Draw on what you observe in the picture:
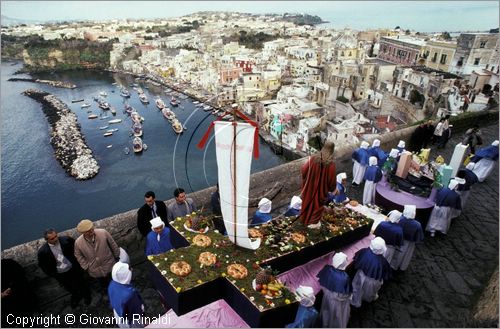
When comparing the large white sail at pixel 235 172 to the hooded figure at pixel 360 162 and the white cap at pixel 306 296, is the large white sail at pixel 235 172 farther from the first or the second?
the hooded figure at pixel 360 162

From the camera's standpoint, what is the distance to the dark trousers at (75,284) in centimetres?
491

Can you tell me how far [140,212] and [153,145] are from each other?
52679 millimetres

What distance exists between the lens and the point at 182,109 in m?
73.8

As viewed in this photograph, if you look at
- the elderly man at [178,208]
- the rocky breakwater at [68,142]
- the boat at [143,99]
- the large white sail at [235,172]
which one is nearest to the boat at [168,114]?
the boat at [143,99]

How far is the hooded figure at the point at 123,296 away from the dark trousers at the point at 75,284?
1278mm

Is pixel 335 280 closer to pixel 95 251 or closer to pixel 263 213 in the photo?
pixel 263 213

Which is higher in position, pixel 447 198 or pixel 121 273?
pixel 121 273

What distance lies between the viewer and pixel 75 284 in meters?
5.03

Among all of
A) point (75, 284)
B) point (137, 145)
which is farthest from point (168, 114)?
point (75, 284)

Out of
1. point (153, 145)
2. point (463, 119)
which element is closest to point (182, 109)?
point (153, 145)

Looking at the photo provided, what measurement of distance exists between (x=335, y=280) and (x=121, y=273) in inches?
111

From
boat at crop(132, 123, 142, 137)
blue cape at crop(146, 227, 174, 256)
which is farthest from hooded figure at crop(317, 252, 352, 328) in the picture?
boat at crop(132, 123, 142, 137)

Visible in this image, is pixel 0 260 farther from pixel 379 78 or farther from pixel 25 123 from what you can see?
pixel 25 123

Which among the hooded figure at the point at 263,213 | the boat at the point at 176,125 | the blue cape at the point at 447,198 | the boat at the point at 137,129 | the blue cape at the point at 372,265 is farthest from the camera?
the boat at the point at 176,125
